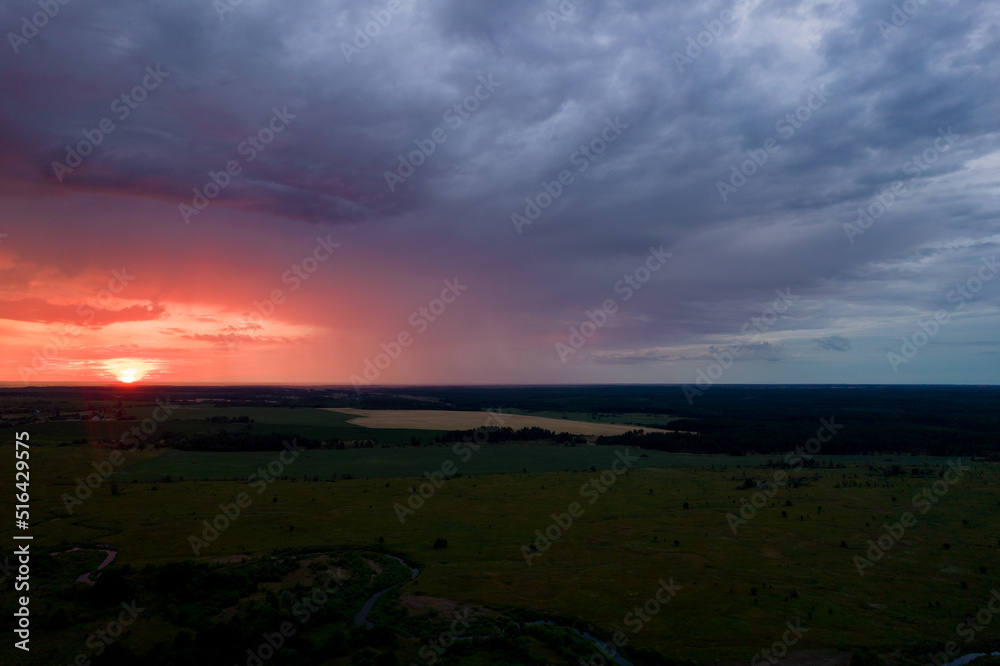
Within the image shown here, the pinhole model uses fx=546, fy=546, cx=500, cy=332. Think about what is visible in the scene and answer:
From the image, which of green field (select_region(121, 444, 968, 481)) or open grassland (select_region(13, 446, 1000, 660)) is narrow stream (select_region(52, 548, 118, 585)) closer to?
open grassland (select_region(13, 446, 1000, 660))

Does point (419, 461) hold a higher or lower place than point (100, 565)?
higher

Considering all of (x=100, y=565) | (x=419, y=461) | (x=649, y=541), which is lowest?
(x=649, y=541)

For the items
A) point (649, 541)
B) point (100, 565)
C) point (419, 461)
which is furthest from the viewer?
point (419, 461)

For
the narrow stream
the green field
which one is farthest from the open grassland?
the green field

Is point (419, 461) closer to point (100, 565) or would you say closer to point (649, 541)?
point (649, 541)

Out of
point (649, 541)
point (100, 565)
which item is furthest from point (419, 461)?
point (100, 565)

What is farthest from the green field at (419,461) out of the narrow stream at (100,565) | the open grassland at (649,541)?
the narrow stream at (100,565)

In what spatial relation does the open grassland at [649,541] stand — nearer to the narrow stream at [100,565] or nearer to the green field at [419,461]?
the narrow stream at [100,565]

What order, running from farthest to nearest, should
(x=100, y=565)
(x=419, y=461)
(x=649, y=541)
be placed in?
(x=419, y=461)
(x=649, y=541)
(x=100, y=565)

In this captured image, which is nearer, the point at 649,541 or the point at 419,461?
the point at 649,541

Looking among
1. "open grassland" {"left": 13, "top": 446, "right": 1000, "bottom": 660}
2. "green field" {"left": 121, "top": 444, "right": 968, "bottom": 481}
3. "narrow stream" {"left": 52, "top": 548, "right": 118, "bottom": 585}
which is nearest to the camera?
"open grassland" {"left": 13, "top": 446, "right": 1000, "bottom": 660}
